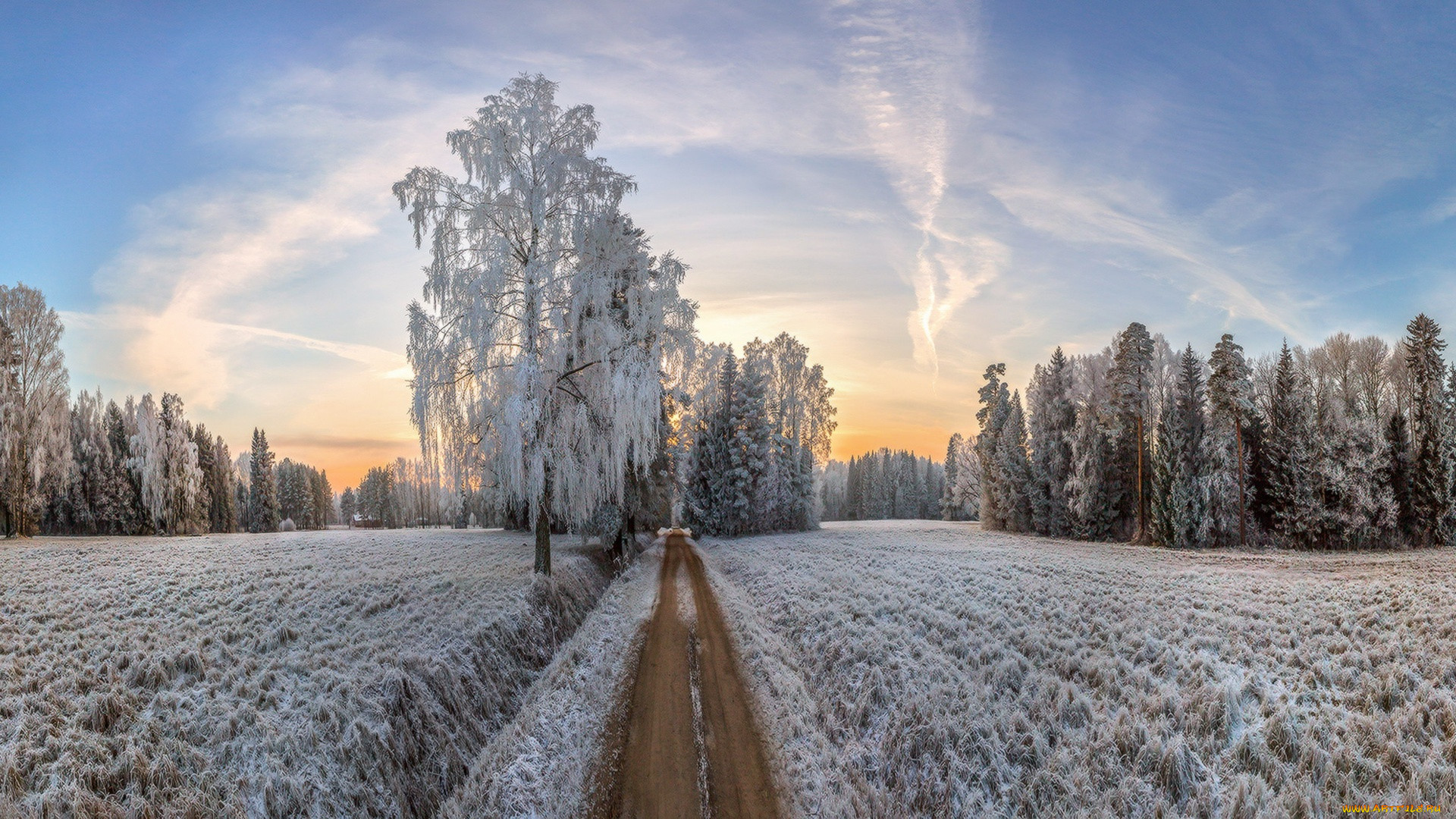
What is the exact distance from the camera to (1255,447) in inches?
1401

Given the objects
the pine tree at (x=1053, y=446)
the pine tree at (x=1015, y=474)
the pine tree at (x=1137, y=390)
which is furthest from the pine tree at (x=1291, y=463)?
the pine tree at (x=1015, y=474)

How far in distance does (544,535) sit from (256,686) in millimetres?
8597

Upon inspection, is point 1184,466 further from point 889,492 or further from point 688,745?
point 889,492

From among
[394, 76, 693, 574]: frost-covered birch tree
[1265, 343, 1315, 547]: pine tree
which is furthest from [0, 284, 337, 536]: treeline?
[1265, 343, 1315, 547]: pine tree

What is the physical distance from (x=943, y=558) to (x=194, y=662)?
23.8 meters

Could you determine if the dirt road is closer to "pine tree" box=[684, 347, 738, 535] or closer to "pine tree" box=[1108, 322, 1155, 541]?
"pine tree" box=[684, 347, 738, 535]

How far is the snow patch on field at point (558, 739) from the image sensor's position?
22.0 feet

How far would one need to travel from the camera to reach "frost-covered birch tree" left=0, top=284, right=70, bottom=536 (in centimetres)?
2894

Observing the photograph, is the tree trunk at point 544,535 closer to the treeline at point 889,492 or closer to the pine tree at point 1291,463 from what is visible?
the pine tree at point 1291,463

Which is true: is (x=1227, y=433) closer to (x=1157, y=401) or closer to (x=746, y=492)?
(x=1157, y=401)

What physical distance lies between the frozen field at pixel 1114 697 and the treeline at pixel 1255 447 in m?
20.4

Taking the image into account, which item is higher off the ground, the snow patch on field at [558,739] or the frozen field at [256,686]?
the frozen field at [256,686]

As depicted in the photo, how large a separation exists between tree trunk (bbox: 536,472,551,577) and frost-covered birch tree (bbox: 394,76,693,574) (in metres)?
0.06

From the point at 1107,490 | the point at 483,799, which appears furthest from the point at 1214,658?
the point at 1107,490
